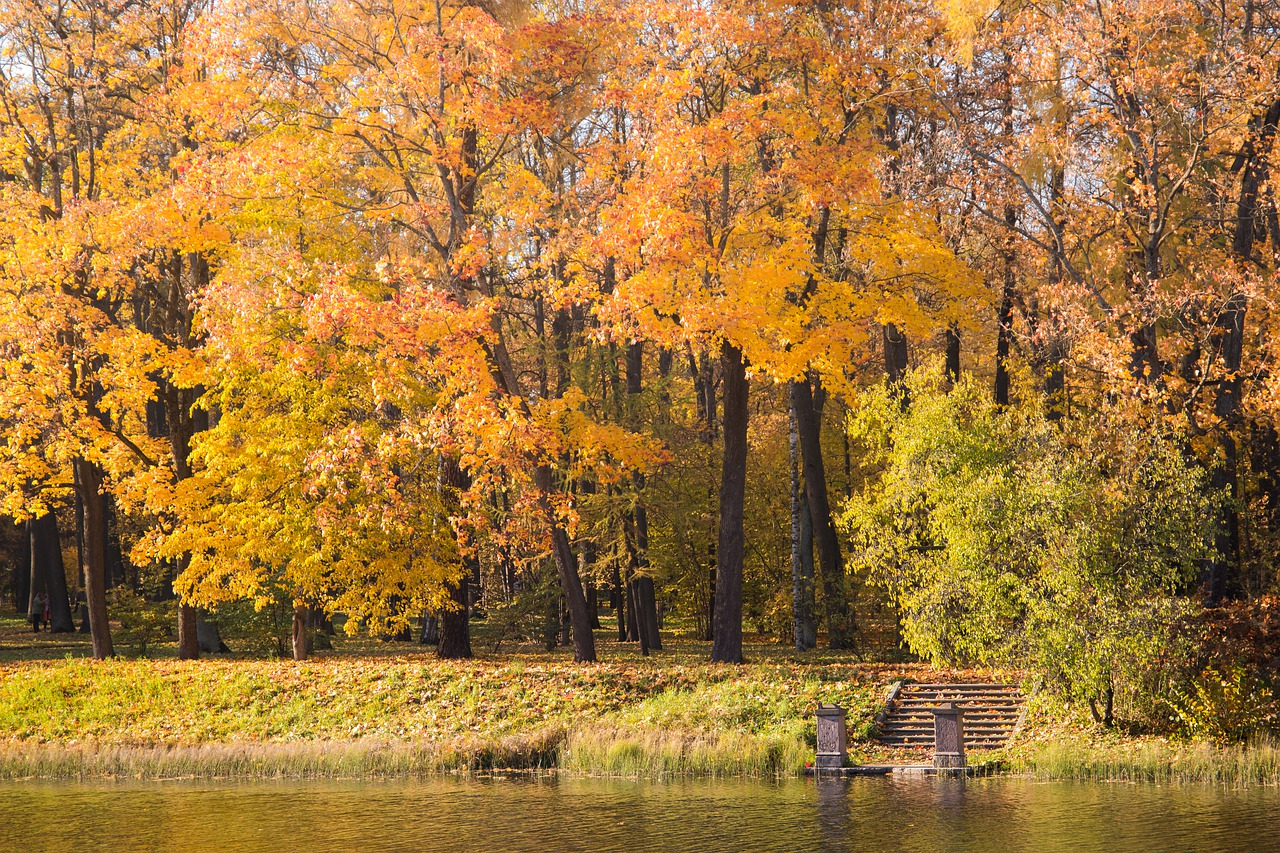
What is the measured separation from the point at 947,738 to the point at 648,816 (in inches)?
225

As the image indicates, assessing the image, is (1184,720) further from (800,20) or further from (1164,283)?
A: (800,20)

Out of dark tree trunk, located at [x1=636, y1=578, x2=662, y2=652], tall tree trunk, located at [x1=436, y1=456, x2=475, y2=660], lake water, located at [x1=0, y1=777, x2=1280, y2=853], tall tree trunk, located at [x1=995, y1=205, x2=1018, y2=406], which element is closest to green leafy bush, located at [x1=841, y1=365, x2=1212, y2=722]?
lake water, located at [x1=0, y1=777, x2=1280, y2=853]

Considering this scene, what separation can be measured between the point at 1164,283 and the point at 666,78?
12.3 m

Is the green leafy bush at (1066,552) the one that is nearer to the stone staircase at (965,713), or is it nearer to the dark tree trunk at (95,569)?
the stone staircase at (965,713)

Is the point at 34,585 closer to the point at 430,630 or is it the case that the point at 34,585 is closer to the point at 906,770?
the point at 430,630

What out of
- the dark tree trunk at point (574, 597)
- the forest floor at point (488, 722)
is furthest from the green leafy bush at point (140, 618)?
the dark tree trunk at point (574, 597)

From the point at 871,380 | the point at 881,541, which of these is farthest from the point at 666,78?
the point at 871,380

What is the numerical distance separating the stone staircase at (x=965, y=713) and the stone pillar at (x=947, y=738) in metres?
1.58

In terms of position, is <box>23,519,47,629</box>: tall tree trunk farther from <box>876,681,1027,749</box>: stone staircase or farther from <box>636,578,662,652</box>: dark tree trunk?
<box>876,681,1027,749</box>: stone staircase

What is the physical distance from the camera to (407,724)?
22141mm

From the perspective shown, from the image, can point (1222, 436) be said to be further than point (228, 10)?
Yes

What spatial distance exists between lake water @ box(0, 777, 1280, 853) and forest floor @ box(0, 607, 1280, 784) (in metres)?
1.24

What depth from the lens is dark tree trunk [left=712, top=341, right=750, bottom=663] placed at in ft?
80.0

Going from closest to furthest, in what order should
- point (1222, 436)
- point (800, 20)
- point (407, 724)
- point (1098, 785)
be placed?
point (1098, 785) → point (407, 724) → point (800, 20) → point (1222, 436)
